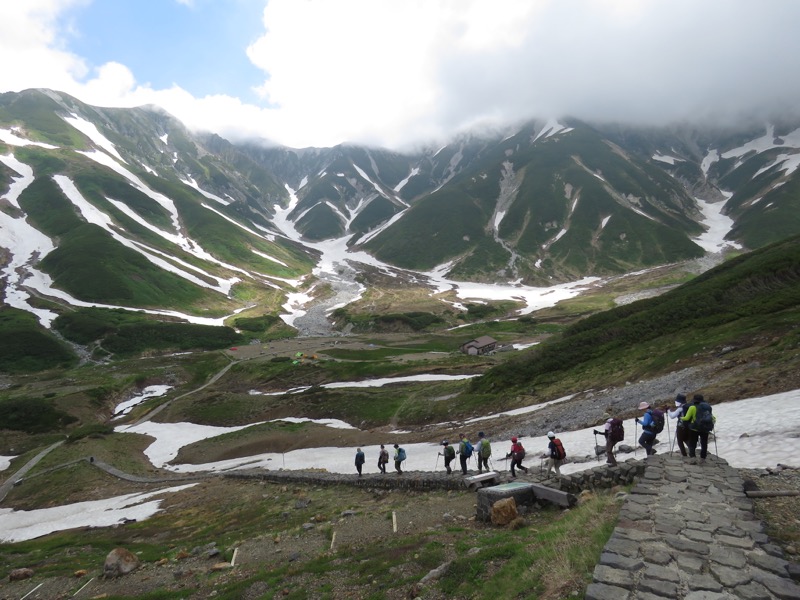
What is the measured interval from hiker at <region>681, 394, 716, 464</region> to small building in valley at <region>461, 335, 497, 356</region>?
79720mm

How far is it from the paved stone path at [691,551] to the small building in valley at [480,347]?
276 feet

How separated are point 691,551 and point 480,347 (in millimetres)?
88393

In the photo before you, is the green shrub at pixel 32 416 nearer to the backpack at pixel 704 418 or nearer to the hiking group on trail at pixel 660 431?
the hiking group on trail at pixel 660 431

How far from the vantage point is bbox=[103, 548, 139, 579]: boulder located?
19.0 meters

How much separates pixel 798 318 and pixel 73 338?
155 metres

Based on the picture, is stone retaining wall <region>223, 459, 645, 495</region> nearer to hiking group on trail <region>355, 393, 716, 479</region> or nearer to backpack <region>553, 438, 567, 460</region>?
hiking group on trail <region>355, 393, 716, 479</region>

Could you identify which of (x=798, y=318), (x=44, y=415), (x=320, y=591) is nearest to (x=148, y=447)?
(x=44, y=415)

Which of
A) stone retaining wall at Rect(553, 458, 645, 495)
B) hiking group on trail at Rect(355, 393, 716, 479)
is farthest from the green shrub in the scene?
stone retaining wall at Rect(553, 458, 645, 495)

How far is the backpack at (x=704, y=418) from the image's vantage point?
1412cm

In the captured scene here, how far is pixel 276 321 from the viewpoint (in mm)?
163500

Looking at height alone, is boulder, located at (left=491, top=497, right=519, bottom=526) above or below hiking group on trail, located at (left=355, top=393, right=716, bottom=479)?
below

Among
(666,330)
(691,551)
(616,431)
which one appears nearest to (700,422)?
(616,431)

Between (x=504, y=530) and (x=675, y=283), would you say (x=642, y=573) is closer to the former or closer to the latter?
(x=504, y=530)

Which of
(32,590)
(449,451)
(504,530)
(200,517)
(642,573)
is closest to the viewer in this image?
(642,573)
